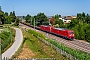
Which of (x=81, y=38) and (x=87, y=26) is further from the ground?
(x=87, y=26)

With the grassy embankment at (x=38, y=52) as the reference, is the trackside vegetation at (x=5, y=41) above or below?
above

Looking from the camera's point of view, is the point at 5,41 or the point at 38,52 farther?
the point at 5,41

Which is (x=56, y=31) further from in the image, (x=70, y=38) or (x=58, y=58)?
(x=58, y=58)

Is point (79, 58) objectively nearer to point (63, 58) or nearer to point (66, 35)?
point (63, 58)

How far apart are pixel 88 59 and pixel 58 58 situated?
7313 mm

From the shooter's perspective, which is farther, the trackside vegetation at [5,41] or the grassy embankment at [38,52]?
the trackside vegetation at [5,41]

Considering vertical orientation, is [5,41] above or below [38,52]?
above

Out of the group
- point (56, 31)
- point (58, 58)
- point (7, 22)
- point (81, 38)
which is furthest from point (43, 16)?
point (58, 58)

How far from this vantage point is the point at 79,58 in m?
24.6

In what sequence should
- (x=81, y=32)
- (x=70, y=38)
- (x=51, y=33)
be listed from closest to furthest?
1. (x=70, y=38)
2. (x=81, y=32)
3. (x=51, y=33)

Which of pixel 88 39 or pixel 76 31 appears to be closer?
pixel 88 39

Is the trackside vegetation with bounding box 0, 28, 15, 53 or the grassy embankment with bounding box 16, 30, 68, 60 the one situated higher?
the trackside vegetation with bounding box 0, 28, 15, 53

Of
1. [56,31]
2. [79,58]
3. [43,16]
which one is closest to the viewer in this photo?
[79,58]

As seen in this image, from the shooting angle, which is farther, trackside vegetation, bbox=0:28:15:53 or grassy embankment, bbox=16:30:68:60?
trackside vegetation, bbox=0:28:15:53
